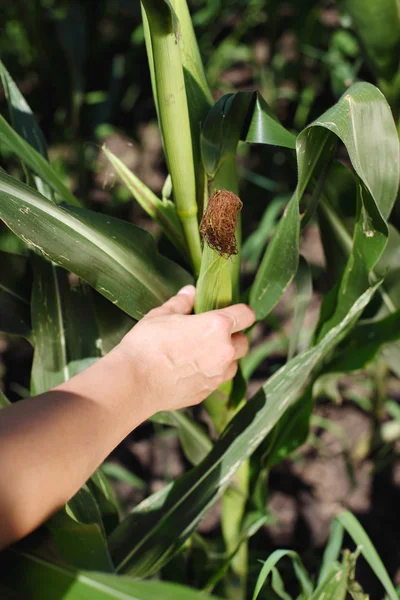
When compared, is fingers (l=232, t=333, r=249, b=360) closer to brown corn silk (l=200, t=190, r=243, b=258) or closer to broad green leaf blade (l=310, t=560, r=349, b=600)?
brown corn silk (l=200, t=190, r=243, b=258)

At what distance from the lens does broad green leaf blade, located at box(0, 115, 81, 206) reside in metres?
0.63

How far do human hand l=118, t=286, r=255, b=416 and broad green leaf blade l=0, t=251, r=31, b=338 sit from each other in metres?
0.20

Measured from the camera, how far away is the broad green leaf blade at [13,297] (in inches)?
27.9

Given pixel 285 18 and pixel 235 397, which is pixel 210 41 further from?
pixel 235 397

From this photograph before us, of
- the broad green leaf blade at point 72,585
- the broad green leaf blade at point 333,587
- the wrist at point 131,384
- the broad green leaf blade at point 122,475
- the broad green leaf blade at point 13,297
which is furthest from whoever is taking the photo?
the broad green leaf blade at point 122,475

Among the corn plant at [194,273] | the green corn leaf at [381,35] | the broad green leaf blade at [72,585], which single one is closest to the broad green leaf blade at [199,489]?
the corn plant at [194,273]

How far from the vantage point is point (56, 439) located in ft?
1.38

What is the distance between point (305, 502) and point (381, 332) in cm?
50

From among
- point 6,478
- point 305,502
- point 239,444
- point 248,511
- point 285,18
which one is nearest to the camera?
point 6,478

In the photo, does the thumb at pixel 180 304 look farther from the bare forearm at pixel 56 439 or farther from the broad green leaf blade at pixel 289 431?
the broad green leaf blade at pixel 289 431

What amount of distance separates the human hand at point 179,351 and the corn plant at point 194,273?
0.03m

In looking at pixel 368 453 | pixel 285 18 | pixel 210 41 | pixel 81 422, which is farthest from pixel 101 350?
pixel 210 41

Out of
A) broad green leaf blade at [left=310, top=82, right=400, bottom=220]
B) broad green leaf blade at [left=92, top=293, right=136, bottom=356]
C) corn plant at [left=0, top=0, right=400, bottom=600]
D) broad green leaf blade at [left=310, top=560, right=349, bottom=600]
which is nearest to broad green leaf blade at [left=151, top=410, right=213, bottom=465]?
corn plant at [left=0, top=0, right=400, bottom=600]

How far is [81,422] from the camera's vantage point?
1.45 ft
